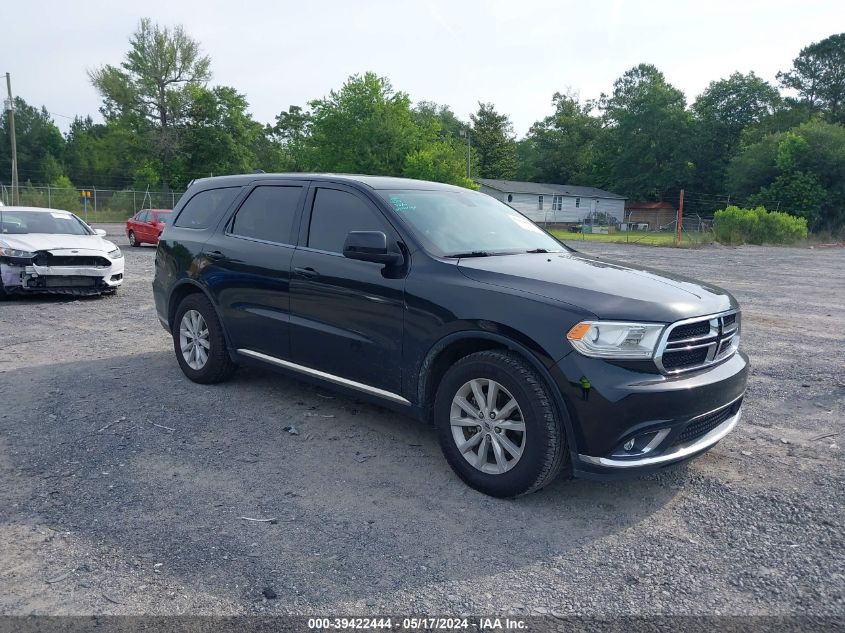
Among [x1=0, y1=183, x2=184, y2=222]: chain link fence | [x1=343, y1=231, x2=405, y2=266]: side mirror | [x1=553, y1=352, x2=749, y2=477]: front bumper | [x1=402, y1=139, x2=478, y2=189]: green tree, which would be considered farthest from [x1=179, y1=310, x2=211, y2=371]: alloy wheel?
[x1=0, y1=183, x2=184, y2=222]: chain link fence

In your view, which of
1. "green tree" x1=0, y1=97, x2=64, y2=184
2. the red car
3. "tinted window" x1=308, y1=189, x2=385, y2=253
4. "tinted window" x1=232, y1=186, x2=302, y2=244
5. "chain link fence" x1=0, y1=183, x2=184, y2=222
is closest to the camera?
"tinted window" x1=308, y1=189, x2=385, y2=253

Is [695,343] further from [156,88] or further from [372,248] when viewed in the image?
[156,88]

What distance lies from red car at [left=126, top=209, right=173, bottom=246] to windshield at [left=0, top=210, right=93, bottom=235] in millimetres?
11939

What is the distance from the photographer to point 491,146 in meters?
90.2

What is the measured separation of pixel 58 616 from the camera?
103 inches

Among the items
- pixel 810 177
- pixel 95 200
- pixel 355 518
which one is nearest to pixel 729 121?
pixel 810 177

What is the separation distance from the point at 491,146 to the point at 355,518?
297 feet

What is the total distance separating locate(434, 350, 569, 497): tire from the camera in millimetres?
3473

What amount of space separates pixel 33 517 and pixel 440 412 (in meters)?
2.26

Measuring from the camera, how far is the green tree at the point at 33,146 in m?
82.2

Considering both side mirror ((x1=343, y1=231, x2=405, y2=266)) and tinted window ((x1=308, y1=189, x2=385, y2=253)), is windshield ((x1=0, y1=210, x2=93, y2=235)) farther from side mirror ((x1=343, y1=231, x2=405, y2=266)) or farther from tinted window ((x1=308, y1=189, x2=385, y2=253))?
side mirror ((x1=343, y1=231, x2=405, y2=266))

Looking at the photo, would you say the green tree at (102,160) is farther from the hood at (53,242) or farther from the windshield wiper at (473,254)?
the windshield wiper at (473,254)

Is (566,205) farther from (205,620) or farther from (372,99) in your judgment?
(205,620)

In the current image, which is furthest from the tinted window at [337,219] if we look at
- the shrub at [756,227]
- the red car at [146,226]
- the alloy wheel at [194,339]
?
the shrub at [756,227]
